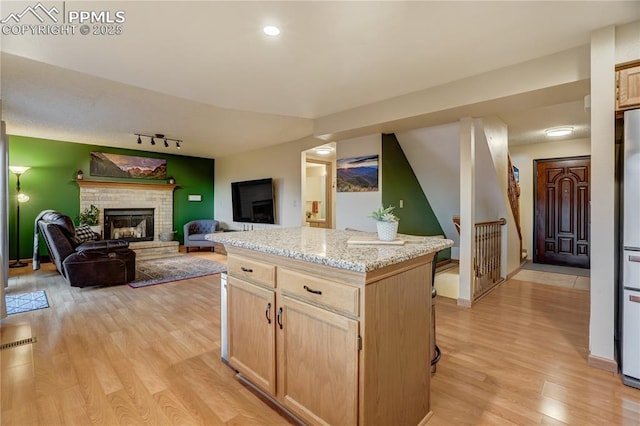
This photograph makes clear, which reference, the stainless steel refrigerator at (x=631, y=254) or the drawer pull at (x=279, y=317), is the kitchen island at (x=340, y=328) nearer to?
the drawer pull at (x=279, y=317)

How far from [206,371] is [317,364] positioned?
1.16 metres

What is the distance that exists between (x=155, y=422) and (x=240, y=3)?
2536 millimetres

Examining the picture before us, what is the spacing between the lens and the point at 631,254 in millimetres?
2074

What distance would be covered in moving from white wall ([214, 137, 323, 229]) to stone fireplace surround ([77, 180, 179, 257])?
1376 mm

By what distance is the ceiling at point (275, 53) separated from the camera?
2.03 meters

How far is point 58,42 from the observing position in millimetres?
2400

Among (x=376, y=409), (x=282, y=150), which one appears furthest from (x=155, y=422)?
(x=282, y=150)

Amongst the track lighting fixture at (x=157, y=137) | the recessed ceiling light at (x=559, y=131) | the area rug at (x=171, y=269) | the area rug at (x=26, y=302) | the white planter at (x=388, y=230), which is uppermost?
the track lighting fixture at (x=157, y=137)

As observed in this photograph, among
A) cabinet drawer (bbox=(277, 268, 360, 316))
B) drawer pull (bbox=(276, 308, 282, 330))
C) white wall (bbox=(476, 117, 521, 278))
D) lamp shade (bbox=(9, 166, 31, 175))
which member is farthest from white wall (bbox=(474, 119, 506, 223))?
lamp shade (bbox=(9, 166, 31, 175))

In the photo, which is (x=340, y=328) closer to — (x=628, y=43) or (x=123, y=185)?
(x=628, y=43)

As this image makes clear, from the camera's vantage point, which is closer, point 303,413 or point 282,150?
point 303,413

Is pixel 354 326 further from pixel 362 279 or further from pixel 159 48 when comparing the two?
pixel 159 48

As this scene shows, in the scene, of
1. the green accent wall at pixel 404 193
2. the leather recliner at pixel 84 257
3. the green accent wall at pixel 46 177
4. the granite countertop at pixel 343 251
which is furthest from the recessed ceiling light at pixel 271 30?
the green accent wall at pixel 46 177

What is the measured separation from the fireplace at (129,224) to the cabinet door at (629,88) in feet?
27.6
